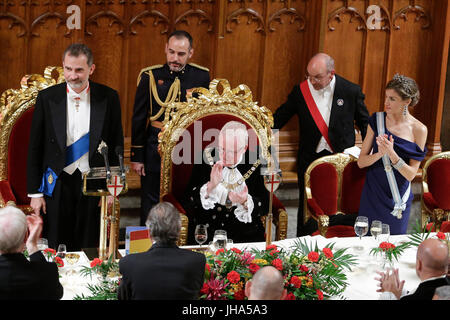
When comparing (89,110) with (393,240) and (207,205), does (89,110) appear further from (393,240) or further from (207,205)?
(393,240)

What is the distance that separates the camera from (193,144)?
16.3 feet

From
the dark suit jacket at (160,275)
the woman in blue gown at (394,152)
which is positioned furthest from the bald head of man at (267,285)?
the woman in blue gown at (394,152)

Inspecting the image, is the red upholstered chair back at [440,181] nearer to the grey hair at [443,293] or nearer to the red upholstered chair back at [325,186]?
the red upholstered chair back at [325,186]

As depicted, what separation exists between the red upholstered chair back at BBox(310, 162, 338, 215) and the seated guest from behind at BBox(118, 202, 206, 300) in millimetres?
2150

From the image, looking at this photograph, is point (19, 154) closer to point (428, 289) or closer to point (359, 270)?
point (359, 270)

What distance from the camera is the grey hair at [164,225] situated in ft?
10.5

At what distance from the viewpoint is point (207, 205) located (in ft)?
15.9

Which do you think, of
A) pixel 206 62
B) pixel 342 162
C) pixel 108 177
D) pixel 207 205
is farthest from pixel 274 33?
pixel 108 177

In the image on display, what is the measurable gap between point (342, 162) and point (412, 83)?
70 cm

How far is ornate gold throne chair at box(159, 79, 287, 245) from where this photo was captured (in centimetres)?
496

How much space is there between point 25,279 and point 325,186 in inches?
103

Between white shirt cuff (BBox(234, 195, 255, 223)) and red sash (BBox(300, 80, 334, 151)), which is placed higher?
red sash (BBox(300, 80, 334, 151))

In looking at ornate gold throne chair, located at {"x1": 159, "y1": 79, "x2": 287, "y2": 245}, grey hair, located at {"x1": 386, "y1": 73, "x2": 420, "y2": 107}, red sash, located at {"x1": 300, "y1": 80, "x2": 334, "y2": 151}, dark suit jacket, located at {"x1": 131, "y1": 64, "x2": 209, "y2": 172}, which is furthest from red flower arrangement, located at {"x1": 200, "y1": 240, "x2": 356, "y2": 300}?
red sash, located at {"x1": 300, "y1": 80, "x2": 334, "y2": 151}

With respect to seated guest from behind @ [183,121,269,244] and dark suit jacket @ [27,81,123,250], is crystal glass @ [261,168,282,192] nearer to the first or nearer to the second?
seated guest from behind @ [183,121,269,244]
